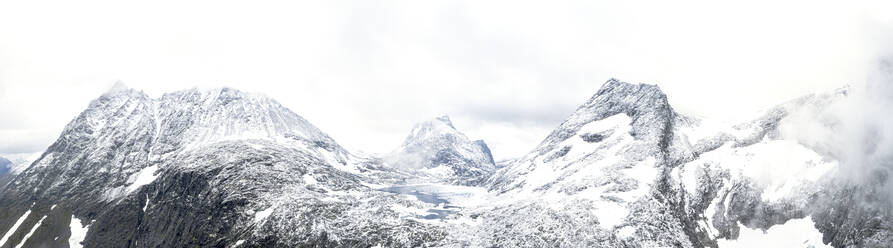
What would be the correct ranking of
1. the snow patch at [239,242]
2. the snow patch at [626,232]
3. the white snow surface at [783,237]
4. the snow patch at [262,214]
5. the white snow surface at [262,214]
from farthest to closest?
the white snow surface at [262,214] → the snow patch at [262,214] → the snow patch at [239,242] → the snow patch at [626,232] → the white snow surface at [783,237]

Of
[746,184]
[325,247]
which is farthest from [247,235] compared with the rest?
[746,184]

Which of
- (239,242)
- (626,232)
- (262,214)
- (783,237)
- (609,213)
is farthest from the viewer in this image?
(262,214)

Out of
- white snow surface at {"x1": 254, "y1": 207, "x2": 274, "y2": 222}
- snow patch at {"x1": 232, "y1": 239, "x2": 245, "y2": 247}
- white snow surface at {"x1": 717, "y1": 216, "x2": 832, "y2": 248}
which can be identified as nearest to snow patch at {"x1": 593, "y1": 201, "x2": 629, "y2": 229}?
white snow surface at {"x1": 717, "y1": 216, "x2": 832, "y2": 248}

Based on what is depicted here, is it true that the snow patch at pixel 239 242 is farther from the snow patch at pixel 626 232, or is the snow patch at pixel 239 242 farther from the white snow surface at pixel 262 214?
the snow patch at pixel 626 232

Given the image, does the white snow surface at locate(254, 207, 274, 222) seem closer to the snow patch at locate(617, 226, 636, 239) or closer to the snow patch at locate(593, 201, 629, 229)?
the snow patch at locate(593, 201, 629, 229)

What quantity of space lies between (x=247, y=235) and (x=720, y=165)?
152339 millimetres

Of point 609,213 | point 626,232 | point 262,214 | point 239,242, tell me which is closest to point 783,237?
point 626,232

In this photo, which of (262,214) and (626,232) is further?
(262,214)

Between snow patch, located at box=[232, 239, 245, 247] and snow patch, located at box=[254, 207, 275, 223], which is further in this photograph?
snow patch, located at box=[254, 207, 275, 223]

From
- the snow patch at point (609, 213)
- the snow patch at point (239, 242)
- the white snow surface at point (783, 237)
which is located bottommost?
the snow patch at point (239, 242)

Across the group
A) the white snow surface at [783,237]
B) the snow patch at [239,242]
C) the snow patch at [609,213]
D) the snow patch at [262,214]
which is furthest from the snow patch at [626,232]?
the snow patch at [239,242]

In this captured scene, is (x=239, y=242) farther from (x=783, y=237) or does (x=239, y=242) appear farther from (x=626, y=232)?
(x=783, y=237)

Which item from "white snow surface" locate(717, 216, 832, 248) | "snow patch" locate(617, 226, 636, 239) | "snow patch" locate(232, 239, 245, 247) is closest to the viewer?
"white snow surface" locate(717, 216, 832, 248)

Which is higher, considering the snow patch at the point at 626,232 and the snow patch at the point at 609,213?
the snow patch at the point at 609,213
